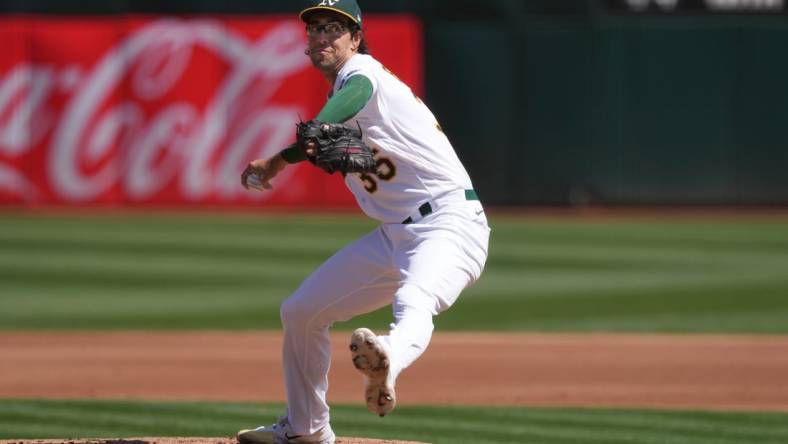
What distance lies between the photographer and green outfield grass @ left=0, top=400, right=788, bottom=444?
7324 millimetres

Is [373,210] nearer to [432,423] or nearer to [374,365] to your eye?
[374,365]

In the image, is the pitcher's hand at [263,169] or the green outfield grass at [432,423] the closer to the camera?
the pitcher's hand at [263,169]

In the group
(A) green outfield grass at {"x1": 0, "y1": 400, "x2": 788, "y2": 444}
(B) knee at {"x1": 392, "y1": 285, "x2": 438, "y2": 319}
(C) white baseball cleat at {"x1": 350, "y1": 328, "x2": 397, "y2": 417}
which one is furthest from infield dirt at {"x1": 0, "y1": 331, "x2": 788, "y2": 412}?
(C) white baseball cleat at {"x1": 350, "y1": 328, "x2": 397, "y2": 417}

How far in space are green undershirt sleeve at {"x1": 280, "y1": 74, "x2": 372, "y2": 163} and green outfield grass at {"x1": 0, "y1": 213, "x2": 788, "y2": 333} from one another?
22.1 feet

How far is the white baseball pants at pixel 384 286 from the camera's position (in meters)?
5.42

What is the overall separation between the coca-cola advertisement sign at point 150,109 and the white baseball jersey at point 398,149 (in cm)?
1404

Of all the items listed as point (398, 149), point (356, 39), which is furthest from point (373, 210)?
point (356, 39)

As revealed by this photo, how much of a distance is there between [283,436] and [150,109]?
14.2 metres

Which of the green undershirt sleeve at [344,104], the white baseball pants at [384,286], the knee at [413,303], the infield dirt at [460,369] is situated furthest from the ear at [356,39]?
the infield dirt at [460,369]

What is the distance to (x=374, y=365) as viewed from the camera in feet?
16.0

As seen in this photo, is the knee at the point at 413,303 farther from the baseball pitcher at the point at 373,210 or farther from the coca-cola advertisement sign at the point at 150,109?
the coca-cola advertisement sign at the point at 150,109

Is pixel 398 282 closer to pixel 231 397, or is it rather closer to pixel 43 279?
pixel 231 397

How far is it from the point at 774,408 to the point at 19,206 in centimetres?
1391

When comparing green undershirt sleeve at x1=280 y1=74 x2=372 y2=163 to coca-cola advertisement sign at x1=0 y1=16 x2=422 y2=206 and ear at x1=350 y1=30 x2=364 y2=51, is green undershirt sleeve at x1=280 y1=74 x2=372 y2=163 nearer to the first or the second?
ear at x1=350 y1=30 x2=364 y2=51
